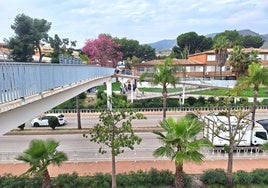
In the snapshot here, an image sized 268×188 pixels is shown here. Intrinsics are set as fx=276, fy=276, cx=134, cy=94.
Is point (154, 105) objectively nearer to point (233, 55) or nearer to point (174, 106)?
point (174, 106)

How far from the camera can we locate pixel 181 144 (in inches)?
444

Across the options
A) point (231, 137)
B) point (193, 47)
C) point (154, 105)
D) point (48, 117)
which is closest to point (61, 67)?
point (231, 137)

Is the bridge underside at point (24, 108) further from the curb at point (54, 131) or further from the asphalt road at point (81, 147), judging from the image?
the curb at point (54, 131)

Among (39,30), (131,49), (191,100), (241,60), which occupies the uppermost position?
(39,30)

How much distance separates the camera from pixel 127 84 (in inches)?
1731

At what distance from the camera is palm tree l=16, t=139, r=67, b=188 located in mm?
10859

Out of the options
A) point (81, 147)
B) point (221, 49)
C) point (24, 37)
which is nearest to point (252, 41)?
point (221, 49)

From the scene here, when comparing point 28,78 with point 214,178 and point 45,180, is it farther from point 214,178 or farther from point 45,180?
point 214,178

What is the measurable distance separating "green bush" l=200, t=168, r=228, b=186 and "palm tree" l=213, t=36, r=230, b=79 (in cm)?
3703

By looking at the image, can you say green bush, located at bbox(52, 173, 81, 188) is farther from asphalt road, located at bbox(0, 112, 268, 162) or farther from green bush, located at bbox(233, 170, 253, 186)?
green bush, located at bbox(233, 170, 253, 186)

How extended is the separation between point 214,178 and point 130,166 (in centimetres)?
476

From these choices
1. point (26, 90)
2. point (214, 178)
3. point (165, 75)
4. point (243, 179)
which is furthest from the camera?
point (165, 75)

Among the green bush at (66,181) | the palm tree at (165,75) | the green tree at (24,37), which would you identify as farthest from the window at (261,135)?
the green tree at (24,37)

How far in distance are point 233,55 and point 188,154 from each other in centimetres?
3164
